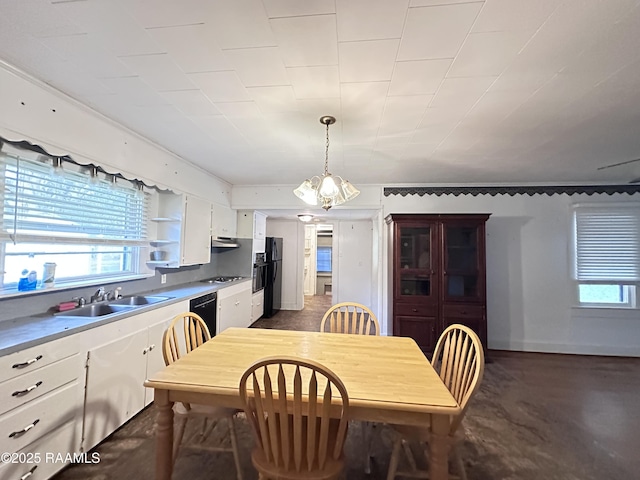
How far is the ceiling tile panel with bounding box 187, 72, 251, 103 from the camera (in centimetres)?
171

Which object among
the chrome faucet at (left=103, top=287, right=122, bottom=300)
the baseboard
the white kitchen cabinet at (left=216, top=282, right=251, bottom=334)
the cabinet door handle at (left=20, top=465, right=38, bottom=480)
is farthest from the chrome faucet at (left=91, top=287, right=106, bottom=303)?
the baseboard

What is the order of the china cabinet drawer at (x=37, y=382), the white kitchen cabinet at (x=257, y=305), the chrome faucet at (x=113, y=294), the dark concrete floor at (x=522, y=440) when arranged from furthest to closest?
1. the white kitchen cabinet at (x=257, y=305)
2. the chrome faucet at (x=113, y=294)
3. the dark concrete floor at (x=522, y=440)
4. the china cabinet drawer at (x=37, y=382)

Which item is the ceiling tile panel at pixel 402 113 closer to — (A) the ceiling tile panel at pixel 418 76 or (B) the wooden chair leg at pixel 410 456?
(A) the ceiling tile panel at pixel 418 76

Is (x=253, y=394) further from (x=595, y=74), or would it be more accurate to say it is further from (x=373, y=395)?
(x=595, y=74)

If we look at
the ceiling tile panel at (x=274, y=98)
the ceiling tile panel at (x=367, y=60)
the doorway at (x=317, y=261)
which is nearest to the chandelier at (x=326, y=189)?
the ceiling tile panel at (x=274, y=98)

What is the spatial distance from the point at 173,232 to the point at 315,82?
7.92 ft

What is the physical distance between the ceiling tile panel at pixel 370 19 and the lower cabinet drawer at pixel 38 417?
247 cm

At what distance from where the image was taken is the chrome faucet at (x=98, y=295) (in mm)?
2398

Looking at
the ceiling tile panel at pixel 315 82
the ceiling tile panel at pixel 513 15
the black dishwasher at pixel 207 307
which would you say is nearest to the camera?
the ceiling tile panel at pixel 513 15

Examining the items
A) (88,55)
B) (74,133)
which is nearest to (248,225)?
(74,133)

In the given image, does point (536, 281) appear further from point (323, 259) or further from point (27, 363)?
point (323, 259)

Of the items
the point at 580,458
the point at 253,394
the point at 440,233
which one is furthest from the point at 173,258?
the point at 580,458

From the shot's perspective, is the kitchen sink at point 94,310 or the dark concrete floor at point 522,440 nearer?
the dark concrete floor at point 522,440

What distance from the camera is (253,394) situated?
127 centimetres
